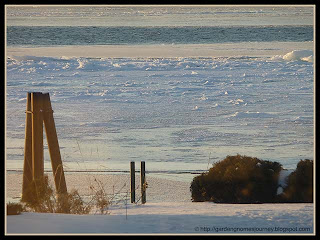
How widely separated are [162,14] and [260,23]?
3729 mm

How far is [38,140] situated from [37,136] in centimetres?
5

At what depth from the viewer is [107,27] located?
957 inches

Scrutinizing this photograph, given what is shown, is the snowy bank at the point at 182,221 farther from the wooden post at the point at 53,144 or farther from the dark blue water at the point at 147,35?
the dark blue water at the point at 147,35

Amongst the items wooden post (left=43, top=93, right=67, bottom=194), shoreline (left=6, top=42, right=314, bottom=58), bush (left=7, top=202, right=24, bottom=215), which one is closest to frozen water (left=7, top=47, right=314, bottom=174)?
shoreline (left=6, top=42, right=314, bottom=58)

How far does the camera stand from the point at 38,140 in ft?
28.5

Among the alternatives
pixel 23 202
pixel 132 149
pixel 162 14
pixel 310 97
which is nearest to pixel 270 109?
pixel 310 97

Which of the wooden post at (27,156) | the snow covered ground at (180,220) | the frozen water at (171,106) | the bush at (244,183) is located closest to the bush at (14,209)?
the snow covered ground at (180,220)

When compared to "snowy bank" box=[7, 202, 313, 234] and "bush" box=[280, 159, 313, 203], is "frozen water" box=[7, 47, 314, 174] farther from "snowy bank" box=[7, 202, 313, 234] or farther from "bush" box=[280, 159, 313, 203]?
"snowy bank" box=[7, 202, 313, 234]

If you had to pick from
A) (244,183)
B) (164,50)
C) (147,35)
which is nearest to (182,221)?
(244,183)

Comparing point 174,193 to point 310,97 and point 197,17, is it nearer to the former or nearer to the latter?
point 310,97

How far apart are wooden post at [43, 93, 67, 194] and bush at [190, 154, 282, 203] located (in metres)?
1.79

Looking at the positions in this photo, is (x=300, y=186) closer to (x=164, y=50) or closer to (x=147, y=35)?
(x=164, y=50)

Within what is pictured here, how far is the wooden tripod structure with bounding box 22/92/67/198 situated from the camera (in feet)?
28.4

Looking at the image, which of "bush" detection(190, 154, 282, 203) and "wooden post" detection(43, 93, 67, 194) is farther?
"bush" detection(190, 154, 282, 203)
